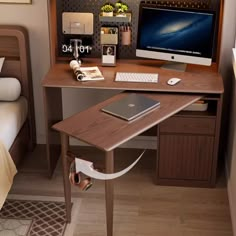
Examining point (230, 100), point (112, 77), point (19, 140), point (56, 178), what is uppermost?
point (112, 77)

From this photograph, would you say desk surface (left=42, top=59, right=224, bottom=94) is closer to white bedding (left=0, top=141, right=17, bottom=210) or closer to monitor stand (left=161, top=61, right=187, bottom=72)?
monitor stand (left=161, top=61, right=187, bottom=72)

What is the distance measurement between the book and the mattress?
0.51m

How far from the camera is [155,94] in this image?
2.82 m

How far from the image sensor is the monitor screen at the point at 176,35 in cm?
298

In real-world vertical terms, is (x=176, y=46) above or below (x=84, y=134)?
above

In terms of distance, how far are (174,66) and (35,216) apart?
1314 mm

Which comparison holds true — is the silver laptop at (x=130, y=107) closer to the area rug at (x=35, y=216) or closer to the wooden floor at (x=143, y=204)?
the wooden floor at (x=143, y=204)

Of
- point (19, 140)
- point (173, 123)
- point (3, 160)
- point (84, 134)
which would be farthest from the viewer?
point (19, 140)

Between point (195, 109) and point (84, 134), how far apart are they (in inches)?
38.7

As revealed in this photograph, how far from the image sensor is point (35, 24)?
3324 mm

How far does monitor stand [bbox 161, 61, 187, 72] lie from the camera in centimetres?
314

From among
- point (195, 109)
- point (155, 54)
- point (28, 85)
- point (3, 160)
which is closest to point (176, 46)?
point (155, 54)

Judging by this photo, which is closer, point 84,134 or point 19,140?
point 84,134

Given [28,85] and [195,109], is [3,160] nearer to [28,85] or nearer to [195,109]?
[28,85]
